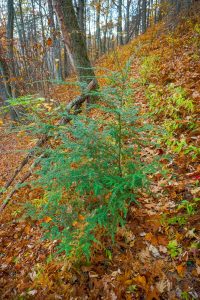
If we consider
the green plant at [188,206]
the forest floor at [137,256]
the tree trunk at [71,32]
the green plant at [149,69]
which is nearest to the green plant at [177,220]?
the forest floor at [137,256]

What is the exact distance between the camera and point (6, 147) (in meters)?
9.13

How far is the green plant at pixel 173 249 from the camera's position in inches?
105

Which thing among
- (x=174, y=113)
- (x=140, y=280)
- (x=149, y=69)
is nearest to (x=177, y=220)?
(x=140, y=280)

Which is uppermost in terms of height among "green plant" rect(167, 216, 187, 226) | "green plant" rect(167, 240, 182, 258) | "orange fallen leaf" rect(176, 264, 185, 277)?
"green plant" rect(167, 216, 187, 226)

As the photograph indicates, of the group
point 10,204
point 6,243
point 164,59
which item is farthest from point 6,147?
point 164,59

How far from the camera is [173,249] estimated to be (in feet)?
8.91

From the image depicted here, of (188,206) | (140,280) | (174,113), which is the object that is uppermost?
(174,113)

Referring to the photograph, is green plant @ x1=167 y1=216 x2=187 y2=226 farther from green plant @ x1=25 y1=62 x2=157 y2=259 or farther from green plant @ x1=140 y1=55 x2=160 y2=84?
green plant @ x1=140 y1=55 x2=160 y2=84

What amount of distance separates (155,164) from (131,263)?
134 centimetres

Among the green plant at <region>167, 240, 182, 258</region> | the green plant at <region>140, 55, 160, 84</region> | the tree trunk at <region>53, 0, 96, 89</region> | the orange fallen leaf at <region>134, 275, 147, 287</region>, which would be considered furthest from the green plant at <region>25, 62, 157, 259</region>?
the green plant at <region>140, 55, 160, 84</region>

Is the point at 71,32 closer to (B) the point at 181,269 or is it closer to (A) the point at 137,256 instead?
(A) the point at 137,256

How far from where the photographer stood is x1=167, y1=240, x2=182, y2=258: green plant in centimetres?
267

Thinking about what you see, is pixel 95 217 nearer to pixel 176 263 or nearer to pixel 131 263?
pixel 131 263

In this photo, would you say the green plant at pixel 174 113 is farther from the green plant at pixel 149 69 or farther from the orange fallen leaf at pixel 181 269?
the orange fallen leaf at pixel 181 269
